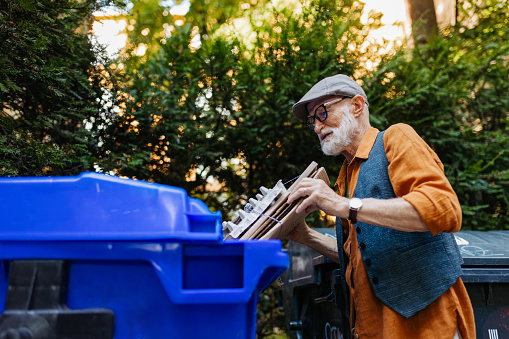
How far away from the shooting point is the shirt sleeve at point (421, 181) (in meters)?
1.50

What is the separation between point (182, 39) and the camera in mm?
4273

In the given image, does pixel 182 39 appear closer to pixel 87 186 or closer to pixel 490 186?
pixel 87 186

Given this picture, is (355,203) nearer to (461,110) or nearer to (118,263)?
(118,263)

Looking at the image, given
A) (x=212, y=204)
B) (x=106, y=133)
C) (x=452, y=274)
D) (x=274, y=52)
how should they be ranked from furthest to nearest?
(x=212, y=204)
(x=274, y=52)
(x=106, y=133)
(x=452, y=274)

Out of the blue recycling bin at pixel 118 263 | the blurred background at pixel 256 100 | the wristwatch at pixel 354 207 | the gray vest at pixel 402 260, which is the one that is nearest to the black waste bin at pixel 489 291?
the gray vest at pixel 402 260

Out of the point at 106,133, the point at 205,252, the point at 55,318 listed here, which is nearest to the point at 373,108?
the point at 106,133

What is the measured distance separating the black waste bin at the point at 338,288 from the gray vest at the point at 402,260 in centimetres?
50

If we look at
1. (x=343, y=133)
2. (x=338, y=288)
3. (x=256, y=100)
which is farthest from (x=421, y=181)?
(x=256, y=100)

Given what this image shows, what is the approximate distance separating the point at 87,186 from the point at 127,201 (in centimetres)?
14

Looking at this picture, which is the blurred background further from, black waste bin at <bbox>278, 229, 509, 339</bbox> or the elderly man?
the elderly man

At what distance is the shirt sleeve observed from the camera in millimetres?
1505

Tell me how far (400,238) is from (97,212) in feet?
4.24

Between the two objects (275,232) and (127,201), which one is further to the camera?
(275,232)

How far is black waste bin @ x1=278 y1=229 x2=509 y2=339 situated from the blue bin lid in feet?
4.37
